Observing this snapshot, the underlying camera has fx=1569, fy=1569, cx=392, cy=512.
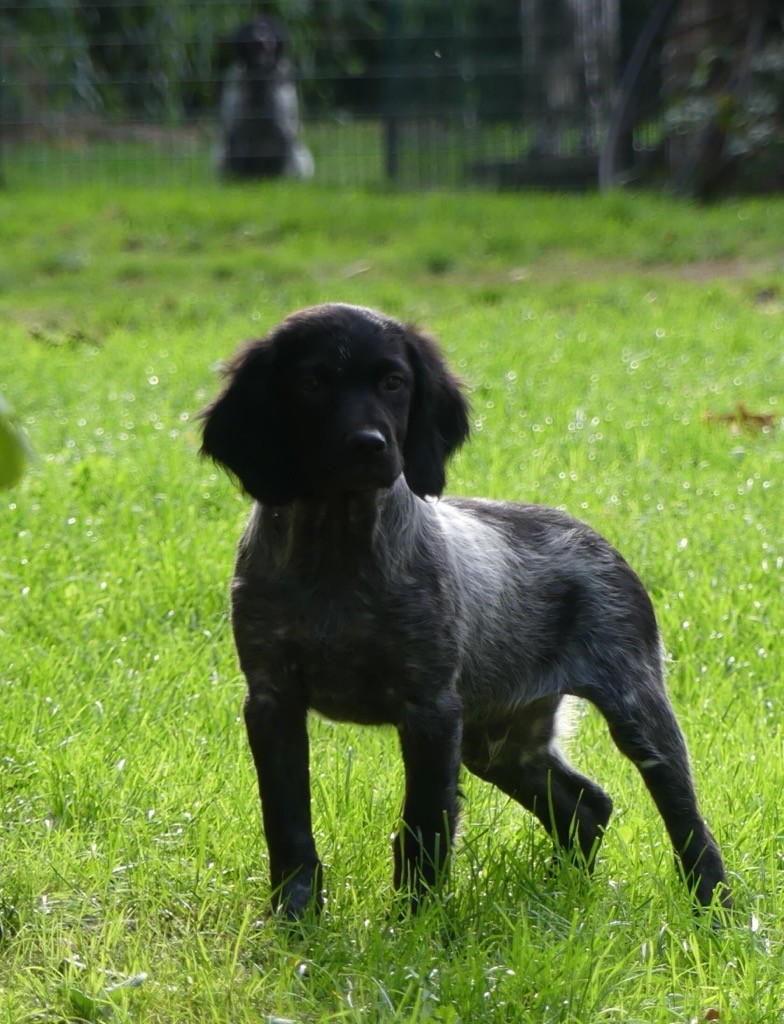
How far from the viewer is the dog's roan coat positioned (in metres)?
3.25

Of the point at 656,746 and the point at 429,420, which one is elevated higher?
the point at 429,420

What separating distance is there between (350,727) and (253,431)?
Result: 1.32m

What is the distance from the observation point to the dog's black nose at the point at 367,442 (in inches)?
124

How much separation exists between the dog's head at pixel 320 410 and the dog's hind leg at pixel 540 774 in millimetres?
691

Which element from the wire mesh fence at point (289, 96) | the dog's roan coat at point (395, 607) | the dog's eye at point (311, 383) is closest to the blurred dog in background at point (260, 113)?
the wire mesh fence at point (289, 96)

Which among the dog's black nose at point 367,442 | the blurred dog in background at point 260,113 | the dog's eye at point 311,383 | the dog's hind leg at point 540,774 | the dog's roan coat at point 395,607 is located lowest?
the dog's hind leg at point 540,774

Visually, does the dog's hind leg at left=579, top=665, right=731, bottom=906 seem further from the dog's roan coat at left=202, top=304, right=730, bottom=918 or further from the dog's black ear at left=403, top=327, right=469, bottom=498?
the dog's black ear at left=403, top=327, right=469, bottom=498

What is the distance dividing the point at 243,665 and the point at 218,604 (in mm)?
1801

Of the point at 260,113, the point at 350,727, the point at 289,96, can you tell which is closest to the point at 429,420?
the point at 350,727

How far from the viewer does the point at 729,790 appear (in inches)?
154

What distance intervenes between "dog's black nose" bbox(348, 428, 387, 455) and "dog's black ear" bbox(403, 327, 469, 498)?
33cm

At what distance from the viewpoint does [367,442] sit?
3152 mm

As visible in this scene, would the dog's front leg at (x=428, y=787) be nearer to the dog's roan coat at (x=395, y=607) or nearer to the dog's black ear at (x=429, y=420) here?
the dog's roan coat at (x=395, y=607)

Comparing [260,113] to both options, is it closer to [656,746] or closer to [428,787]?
[656,746]
